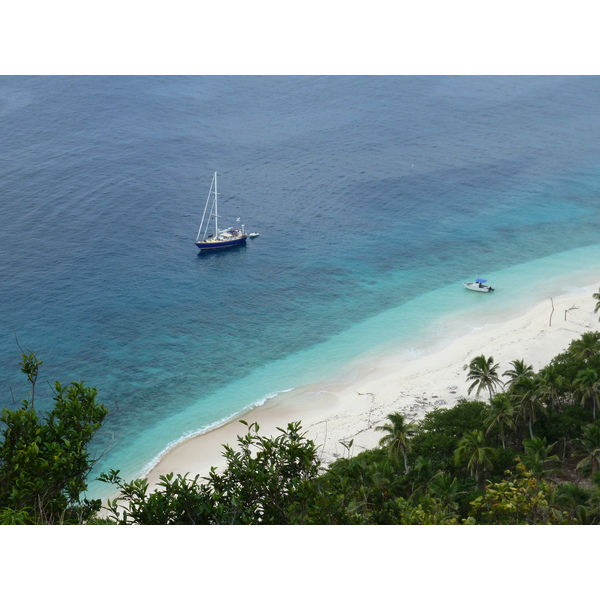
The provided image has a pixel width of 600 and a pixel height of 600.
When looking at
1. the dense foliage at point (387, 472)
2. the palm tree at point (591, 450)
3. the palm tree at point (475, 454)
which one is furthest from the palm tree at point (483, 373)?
the palm tree at point (591, 450)

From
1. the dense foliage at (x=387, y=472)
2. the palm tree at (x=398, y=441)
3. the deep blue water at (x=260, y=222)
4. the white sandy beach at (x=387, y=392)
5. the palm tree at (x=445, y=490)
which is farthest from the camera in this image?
Answer: the deep blue water at (x=260, y=222)

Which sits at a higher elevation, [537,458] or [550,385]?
[550,385]

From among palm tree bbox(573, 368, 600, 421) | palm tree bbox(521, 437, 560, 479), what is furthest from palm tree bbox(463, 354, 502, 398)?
palm tree bbox(521, 437, 560, 479)

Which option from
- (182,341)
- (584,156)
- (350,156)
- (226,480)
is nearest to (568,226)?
(584,156)

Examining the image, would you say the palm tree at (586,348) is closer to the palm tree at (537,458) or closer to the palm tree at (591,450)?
the palm tree at (591,450)

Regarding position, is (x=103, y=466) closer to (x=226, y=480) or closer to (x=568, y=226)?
(x=226, y=480)

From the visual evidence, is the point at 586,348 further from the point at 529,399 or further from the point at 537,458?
the point at 537,458

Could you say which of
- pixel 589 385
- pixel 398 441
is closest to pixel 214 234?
pixel 398 441
